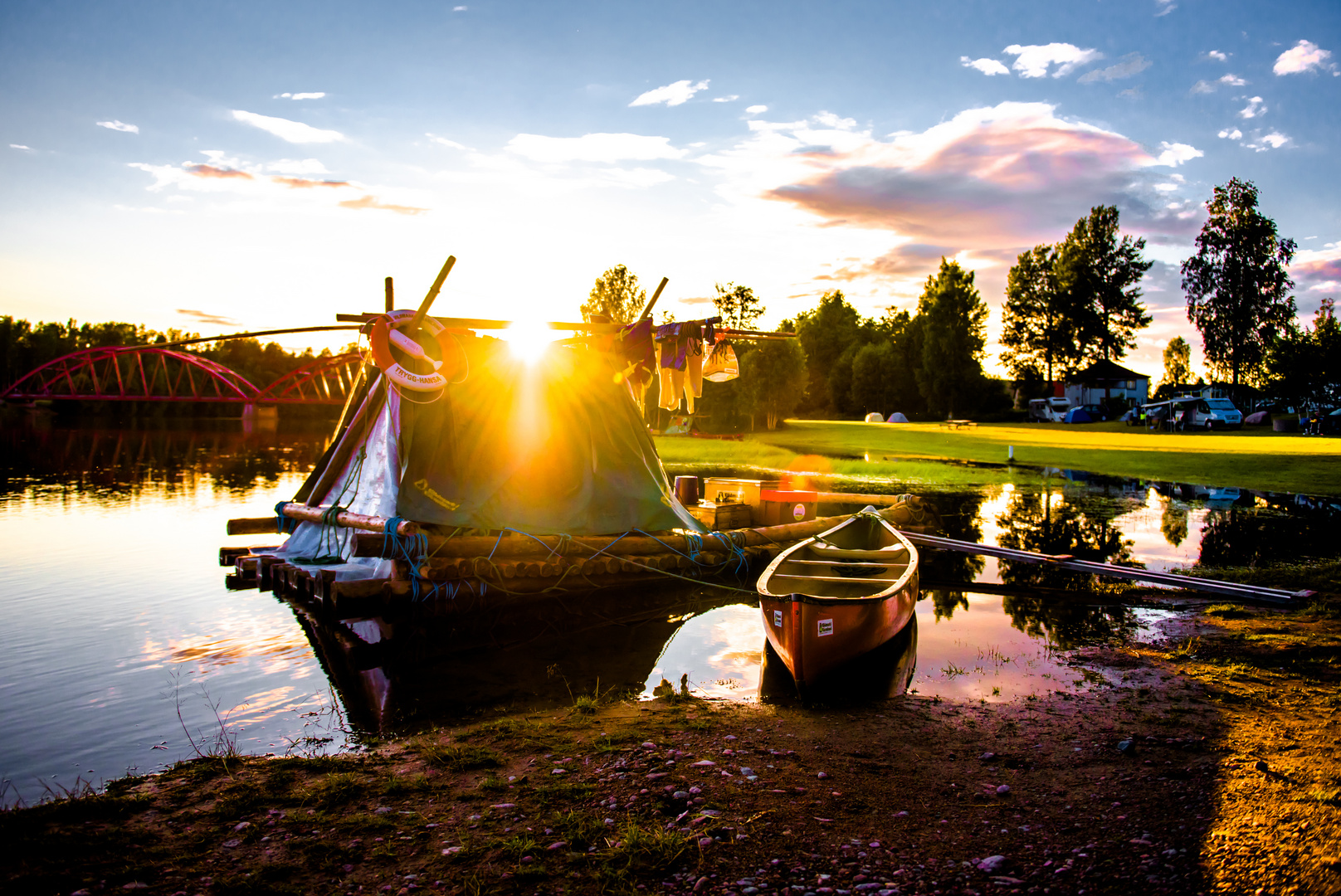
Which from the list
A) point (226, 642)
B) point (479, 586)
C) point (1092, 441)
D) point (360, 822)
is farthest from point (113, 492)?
point (1092, 441)

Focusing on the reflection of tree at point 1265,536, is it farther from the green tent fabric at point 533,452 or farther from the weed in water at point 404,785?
the weed in water at point 404,785

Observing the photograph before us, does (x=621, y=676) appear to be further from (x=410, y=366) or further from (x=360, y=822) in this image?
(x=410, y=366)

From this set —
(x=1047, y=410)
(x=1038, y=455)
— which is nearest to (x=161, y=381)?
(x=1047, y=410)

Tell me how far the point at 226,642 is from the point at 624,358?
7.92m

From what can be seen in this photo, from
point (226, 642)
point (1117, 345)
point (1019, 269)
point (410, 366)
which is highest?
point (1019, 269)

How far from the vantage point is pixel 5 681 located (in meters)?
9.07

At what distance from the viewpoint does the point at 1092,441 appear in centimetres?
4728

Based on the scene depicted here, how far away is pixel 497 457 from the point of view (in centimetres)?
1304

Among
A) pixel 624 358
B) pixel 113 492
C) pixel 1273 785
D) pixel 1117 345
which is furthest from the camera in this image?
pixel 1117 345

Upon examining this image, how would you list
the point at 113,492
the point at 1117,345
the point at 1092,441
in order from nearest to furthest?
the point at 113,492, the point at 1092,441, the point at 1117,345

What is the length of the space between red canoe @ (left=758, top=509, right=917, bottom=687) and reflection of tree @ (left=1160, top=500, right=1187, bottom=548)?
31.7ft

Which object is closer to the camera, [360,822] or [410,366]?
[360,822]

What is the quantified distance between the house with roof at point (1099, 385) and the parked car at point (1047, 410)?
200 centimetres

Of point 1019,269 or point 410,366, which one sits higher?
point 1019,269
